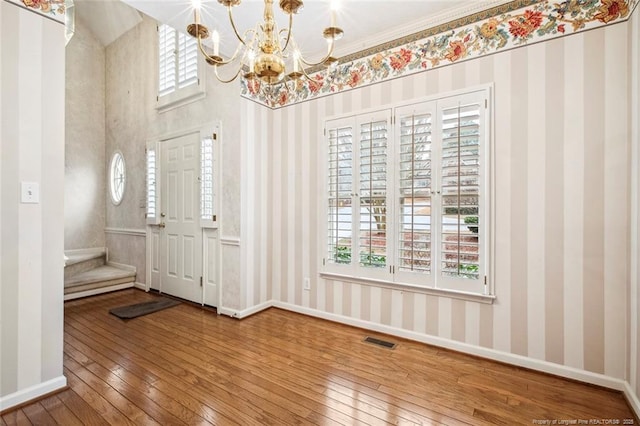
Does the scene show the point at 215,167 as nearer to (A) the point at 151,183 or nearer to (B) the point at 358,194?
(A) the point at 151,183

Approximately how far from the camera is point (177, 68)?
13.2ft

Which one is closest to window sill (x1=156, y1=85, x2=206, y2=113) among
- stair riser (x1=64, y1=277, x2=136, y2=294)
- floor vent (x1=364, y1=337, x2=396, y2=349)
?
stair riser (x1=64, y1=277, x2=136, y2=294)

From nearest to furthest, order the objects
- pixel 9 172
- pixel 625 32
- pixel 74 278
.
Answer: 1. pixel 9 172
2. pixel 625 32
3. pixel 74 278

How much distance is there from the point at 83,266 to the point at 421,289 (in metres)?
5.00

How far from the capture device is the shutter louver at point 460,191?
2410 mm

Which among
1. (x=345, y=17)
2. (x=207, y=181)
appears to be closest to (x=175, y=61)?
A: (x=207, y=181)

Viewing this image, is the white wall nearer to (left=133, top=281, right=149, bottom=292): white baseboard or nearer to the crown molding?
the crown molding

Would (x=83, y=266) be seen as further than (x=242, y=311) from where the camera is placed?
Yes

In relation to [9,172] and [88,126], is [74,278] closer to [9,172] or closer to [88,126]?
[88,126]

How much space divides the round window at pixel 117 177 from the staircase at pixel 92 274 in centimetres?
98

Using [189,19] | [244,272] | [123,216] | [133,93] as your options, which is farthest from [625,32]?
[123,216]

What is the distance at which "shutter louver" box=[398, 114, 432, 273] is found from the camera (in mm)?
2600

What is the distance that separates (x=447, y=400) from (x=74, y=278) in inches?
189

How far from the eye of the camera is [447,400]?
1881mm
